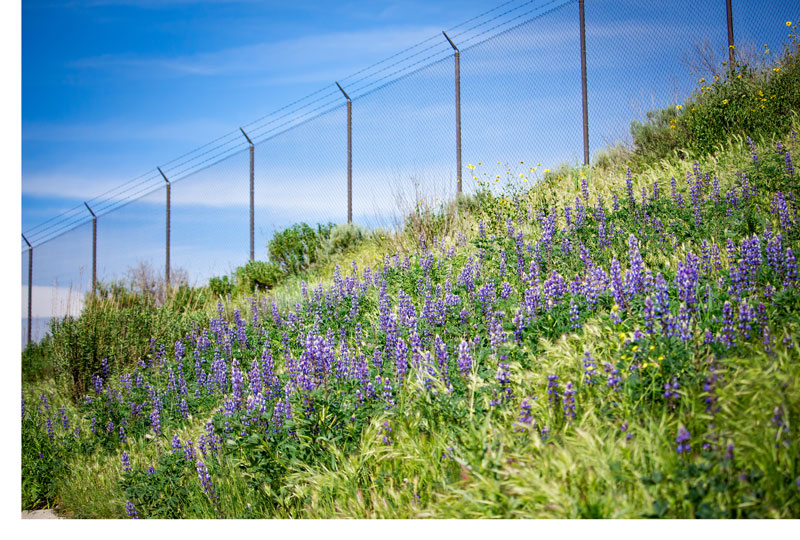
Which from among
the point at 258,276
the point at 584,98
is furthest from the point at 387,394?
the point at 258,276

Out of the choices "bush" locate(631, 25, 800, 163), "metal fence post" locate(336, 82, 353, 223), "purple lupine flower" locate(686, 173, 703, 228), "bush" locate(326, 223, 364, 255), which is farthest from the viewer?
"metal fence post" locate(336, 82, 353, 223)

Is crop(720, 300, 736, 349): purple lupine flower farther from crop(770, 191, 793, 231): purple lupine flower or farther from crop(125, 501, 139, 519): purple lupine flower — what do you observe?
crop(125, 501, 139, 519): purple lupine flower

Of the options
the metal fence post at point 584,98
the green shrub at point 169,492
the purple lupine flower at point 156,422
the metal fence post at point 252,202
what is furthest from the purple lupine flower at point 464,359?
the metal fence post at point 252,202

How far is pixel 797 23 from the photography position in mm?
6074

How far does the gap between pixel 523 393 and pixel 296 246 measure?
8.42 m

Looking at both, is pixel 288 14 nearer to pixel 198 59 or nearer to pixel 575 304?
pixel 198 59

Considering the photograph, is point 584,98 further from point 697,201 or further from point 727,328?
point 727,328

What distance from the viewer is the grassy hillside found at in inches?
85.4

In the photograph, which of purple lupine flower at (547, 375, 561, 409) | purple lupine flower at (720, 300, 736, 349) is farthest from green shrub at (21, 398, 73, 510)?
purple lupine flower at (720, 300, 736, 349)

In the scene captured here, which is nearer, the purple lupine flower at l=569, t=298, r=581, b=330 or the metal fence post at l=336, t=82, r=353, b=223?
the purple lupine flower at l=569, t=298, r=581, b=330

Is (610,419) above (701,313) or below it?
below

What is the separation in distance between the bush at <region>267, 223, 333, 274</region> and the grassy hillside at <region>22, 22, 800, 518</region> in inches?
182

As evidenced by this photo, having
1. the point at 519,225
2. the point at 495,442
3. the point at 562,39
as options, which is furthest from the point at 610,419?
the point at 562,39

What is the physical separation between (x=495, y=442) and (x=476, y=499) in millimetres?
336
